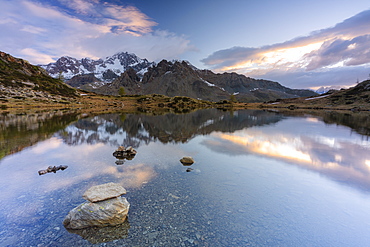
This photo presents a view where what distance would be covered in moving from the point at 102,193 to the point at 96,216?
1461 millimetres

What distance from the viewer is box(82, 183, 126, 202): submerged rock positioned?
11.8 m

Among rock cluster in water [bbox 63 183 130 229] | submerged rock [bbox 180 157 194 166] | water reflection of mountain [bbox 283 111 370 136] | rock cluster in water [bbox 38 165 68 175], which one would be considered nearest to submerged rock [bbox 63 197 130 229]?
rock cluster in water [bbox 63 183 130 229]

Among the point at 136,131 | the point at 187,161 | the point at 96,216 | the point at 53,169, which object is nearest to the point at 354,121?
the point at 187,161

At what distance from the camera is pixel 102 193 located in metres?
12.2

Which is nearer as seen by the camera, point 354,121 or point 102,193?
point 102,193

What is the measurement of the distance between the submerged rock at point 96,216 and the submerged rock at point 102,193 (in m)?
0.34

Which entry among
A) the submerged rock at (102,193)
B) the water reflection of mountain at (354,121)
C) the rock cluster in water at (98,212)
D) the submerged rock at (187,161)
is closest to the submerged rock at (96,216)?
the rock cluster in water at (98,212)

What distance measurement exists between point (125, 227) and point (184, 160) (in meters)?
12.4

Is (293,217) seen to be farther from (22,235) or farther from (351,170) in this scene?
(22,235)

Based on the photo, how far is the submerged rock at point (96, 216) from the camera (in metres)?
11.1

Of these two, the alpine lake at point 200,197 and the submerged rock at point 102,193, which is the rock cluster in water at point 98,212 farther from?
the alpine lake at point 200,197

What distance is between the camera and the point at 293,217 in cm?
1223

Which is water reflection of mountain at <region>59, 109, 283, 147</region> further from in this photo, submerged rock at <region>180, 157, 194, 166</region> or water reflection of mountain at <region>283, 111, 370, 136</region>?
water reflection of mountain at <region>283, 111, 370, 136</region>

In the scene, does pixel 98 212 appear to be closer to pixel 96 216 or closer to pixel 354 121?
pixel 96 216
